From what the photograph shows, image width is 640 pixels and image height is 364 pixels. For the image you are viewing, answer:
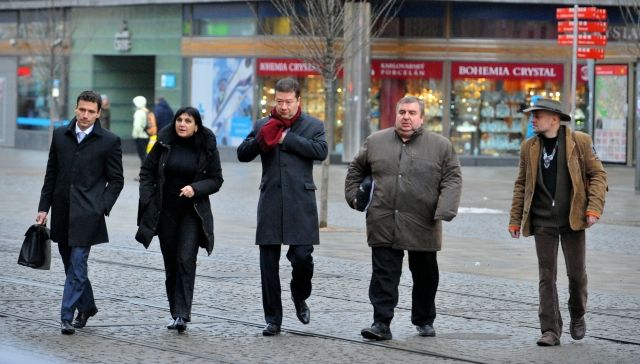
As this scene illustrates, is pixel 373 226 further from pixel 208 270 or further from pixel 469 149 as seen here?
pixel 469 149

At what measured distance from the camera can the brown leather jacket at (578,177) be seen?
10.3 meters

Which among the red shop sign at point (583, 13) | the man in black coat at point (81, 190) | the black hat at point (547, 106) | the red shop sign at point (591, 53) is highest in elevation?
the red shop sign at point (583, 13)

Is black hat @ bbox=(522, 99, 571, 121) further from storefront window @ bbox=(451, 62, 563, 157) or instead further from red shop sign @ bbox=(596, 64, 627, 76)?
red shop sign @ bbox=(596, 64, 627, 76)

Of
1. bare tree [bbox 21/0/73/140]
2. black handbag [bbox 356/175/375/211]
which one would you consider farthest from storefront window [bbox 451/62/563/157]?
black handbag [bbox 356/175/375/211]

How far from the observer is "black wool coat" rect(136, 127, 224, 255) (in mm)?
10742

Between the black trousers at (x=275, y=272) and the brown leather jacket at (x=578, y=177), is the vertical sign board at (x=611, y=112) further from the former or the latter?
the black trousers at (x=275, y=272)

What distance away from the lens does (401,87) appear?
38.9 meters

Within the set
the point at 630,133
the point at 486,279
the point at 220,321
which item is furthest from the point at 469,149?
the point at 220,321

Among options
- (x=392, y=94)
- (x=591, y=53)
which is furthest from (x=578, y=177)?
(x=392, y=94)

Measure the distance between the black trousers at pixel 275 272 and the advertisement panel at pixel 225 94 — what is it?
96.8 feet

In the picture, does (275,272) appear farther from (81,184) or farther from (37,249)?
(37,249)

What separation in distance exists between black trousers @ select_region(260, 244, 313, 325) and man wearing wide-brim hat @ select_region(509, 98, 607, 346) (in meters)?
1.59

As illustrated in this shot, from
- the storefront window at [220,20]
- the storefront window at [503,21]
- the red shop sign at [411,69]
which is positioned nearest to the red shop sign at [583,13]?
the storefront window at [503,21]

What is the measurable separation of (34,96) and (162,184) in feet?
120
